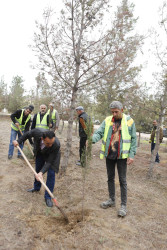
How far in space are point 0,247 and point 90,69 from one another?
4.33m

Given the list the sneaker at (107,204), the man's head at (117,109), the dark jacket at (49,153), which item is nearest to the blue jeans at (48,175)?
the dark jacket at (49,153)

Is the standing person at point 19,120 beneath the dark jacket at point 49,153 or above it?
above

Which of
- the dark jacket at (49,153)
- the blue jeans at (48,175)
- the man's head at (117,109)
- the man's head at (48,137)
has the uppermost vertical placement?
the man's head at (117,109)

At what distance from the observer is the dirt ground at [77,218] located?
2.64m

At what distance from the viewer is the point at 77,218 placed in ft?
10.9

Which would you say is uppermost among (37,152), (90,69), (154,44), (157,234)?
(154,44)

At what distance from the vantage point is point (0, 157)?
6391 millimetres

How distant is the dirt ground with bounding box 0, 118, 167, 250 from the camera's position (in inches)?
104

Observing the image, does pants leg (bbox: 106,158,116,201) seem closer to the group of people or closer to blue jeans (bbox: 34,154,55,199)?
the group of people

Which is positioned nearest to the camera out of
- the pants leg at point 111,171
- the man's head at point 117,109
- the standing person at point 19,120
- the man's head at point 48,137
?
the man's head at point 48,137

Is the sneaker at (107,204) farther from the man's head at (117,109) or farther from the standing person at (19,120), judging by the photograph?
the standing person at (19,120)

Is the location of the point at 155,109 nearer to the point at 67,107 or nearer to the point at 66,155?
the point at 67,107

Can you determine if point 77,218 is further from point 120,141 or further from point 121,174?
point 120,141

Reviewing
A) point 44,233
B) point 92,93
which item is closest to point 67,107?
point 92,93
